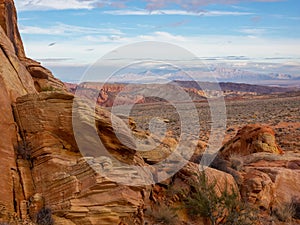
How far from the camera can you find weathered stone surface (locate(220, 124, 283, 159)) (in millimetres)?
20031

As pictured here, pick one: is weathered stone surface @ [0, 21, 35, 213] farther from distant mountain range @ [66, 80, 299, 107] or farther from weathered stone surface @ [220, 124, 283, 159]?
weathered stone surface @ [220, 124, 283, 159]

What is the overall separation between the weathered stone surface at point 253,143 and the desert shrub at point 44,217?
43.0 feet

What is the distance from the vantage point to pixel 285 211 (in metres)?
12.6

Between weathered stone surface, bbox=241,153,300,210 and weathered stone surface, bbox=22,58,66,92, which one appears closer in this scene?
weathered stone surface, bbox=241,153,300,210

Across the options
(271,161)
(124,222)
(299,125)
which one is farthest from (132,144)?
(299,125)

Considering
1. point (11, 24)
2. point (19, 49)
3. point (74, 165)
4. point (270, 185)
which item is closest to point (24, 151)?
point (74, 165)

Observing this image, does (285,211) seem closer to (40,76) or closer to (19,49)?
(40,76)

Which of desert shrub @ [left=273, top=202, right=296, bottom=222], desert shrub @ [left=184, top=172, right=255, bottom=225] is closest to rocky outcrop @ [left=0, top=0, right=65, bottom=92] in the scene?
desert shrub @ [left=184, top=172, right=255, bottom=225]

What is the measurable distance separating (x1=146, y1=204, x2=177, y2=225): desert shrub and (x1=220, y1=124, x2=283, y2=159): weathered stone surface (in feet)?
32.9

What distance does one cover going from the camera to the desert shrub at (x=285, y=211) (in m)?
12.3

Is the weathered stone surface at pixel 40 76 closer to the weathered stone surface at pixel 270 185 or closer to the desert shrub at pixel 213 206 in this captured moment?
the desert shrub at pixel 213 206

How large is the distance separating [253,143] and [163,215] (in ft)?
38.0

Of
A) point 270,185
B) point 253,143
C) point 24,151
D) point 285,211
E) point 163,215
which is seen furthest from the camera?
point 253,143

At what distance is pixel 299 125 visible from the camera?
35.0 m
